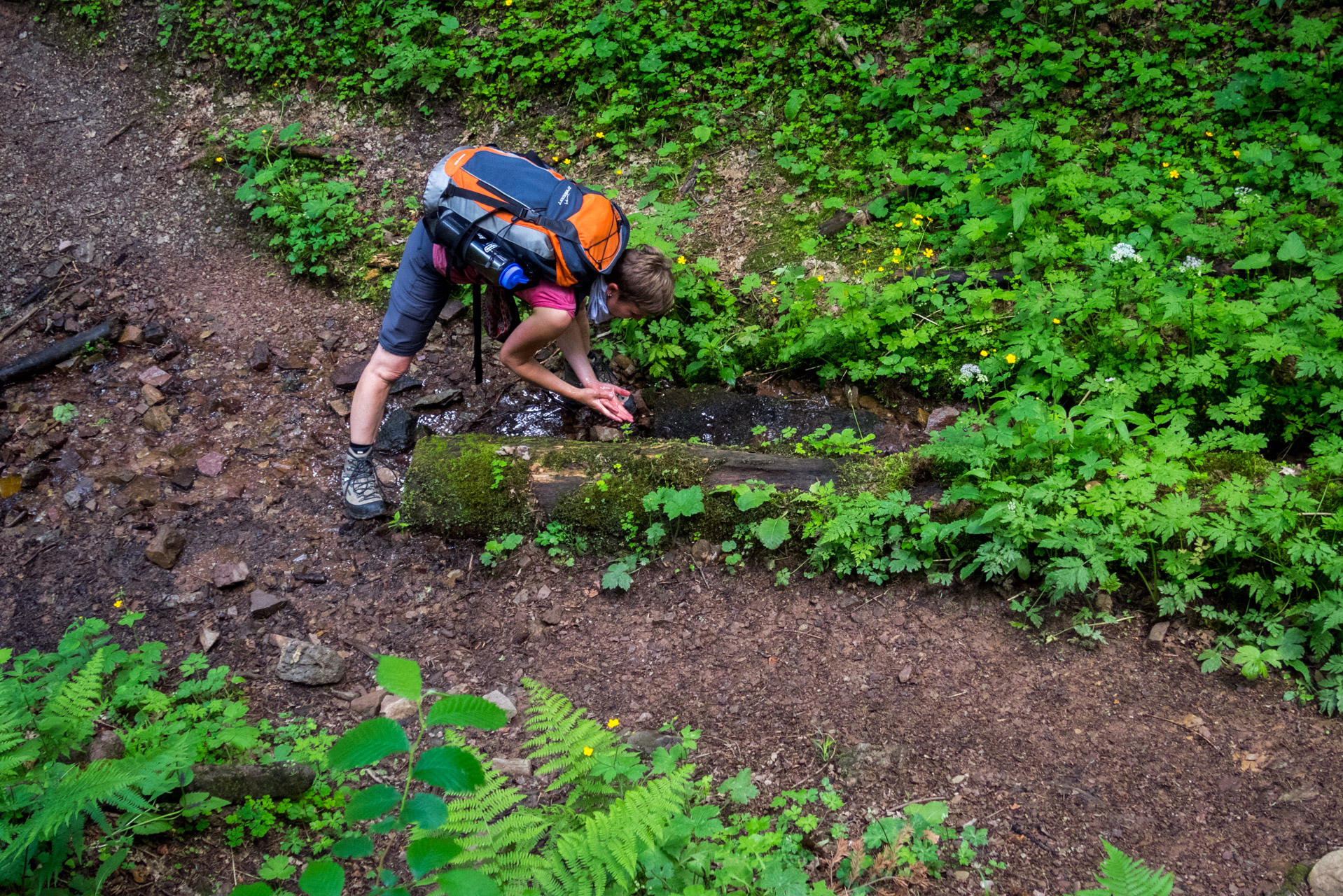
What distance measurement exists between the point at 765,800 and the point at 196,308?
526 cm

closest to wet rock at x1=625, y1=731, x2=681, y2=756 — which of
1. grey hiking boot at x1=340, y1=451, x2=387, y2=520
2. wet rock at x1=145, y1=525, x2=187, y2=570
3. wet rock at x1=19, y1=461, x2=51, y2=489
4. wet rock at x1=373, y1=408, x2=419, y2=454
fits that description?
grey hiking boot at x1=340, y1=451, x2=387, y2=520

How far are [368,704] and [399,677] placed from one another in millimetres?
2106

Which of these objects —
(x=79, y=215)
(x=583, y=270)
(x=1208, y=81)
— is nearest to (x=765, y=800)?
(x=583, y=270)

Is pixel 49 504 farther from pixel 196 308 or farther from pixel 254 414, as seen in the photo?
pixel 196 308

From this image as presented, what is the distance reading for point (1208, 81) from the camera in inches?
204

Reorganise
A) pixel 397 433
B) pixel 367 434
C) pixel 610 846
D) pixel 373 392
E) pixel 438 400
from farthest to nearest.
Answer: pixel 438 400, pixel 397 433, pixel 367 434, pixel 373 392, pixel 610 846

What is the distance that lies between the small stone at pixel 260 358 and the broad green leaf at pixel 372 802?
4.34 metres

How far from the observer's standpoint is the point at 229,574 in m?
3.83

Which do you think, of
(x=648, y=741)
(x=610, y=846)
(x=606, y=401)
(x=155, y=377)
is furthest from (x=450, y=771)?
(x=155, y=377)

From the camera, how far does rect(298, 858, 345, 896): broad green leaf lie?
1.46 meters

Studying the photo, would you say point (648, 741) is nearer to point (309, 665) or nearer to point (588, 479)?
point (588, 479)

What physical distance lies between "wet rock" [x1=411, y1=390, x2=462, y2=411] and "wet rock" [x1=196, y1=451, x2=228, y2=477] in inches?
45.3

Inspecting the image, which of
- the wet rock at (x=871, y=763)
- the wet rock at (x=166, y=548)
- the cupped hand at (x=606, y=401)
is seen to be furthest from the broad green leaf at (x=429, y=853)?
the wet rock at (x=166, y=548)

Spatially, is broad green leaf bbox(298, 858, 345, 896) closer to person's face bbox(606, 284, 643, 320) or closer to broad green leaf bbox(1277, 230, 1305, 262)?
person's face bbox(606, 284, 643, 320)
